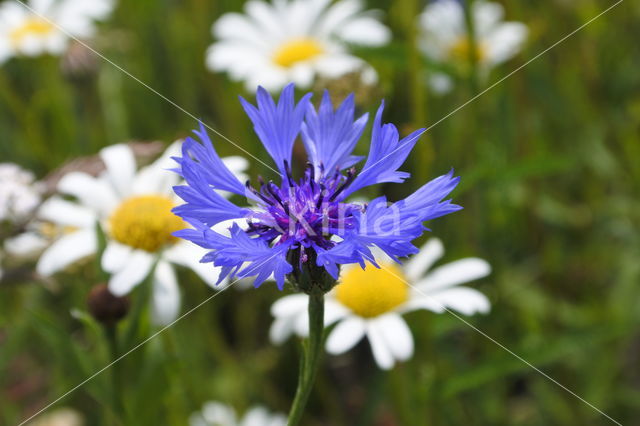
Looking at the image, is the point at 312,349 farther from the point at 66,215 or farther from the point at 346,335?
the point at 66,215

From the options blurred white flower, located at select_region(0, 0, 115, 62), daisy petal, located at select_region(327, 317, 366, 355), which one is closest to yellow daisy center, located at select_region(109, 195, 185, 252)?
daisy petal, located at select_region(327, 317, 366, 355)

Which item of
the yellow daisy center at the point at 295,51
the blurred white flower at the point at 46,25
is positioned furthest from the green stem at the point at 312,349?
the blurred white flower at the point at 46,25

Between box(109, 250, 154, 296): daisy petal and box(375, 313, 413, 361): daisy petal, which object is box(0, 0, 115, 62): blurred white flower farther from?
box(375, 313, 413, 361): daisy petal

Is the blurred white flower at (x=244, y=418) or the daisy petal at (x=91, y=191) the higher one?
the daisy petal at (x=91, y=191)

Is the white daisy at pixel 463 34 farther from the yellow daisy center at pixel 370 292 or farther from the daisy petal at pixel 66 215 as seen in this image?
the daisy petal at pixel 66 215

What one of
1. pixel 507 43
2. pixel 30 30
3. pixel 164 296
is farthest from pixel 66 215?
pixel 507 43
